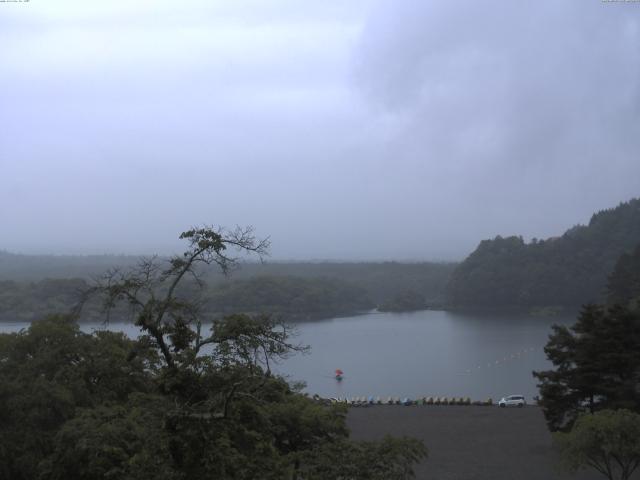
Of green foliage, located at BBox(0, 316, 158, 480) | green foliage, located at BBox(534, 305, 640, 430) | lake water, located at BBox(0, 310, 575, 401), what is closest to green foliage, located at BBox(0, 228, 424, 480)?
green foliage, located at BBox(0, 316, 158, 480)

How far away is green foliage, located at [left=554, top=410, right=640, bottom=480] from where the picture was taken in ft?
26.7

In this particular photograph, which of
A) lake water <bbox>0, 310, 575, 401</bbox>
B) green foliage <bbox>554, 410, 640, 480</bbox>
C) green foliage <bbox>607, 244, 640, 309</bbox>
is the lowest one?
lake water <bbox>0, 310, 575, 401</bbox>

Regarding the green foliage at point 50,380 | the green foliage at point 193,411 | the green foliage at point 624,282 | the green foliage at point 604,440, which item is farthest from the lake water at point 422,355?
the green foliage at point 193,411

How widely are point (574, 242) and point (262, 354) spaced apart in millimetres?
48048

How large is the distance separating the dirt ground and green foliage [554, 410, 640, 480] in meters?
0.69

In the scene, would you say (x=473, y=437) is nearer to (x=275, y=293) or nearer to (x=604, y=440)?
(x=604, y=440)

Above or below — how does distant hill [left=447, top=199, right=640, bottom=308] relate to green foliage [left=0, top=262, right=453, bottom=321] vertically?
above

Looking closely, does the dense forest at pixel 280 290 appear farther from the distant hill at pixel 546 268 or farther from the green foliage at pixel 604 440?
the green foliage at pixel 604 440

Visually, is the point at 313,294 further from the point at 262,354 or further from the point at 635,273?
the point at 262,354

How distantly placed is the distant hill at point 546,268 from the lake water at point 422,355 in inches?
137

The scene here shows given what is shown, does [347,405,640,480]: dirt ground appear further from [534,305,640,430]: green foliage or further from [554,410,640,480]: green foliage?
[534,305,640,430]: green foliage

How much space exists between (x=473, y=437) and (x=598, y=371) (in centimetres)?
257

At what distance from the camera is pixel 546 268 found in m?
45.7

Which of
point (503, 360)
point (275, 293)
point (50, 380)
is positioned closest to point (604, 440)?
point (50, 380)
